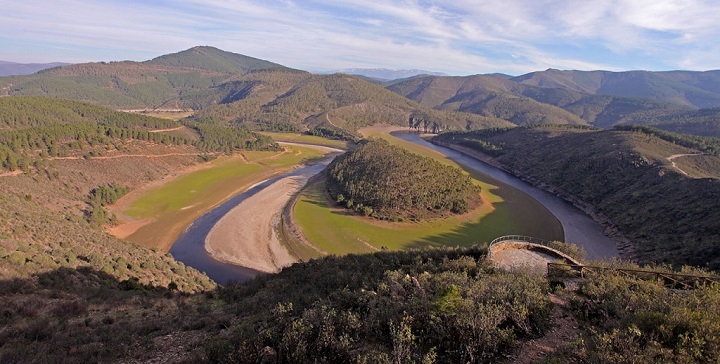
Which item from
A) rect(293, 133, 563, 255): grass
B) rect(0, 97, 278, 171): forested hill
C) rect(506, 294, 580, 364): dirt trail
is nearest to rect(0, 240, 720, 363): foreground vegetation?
rect(506, 294, 580, 364): dirt trail

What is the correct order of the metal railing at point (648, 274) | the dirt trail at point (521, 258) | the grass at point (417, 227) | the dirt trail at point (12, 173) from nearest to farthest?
1. the metal railing at point (648, 274)
2. the dirt trail at point (521, 258)
3. the grass at point (417, 227)
4. the dirt trail at point (12, 173)

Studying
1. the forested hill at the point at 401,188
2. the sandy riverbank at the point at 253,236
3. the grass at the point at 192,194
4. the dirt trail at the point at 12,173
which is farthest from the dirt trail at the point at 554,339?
the dirt trail at the point at 12,173

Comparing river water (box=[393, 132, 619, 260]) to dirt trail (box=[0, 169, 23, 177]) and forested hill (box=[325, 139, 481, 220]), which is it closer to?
forested hill (box=[325, 139, 481, 220])

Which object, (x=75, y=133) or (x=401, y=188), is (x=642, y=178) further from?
(x=75, y=133)

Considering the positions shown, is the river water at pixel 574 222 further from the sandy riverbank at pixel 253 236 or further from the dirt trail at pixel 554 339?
the sandy riverbank at pixel 253 236

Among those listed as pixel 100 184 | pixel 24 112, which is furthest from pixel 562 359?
pixel 24 112
